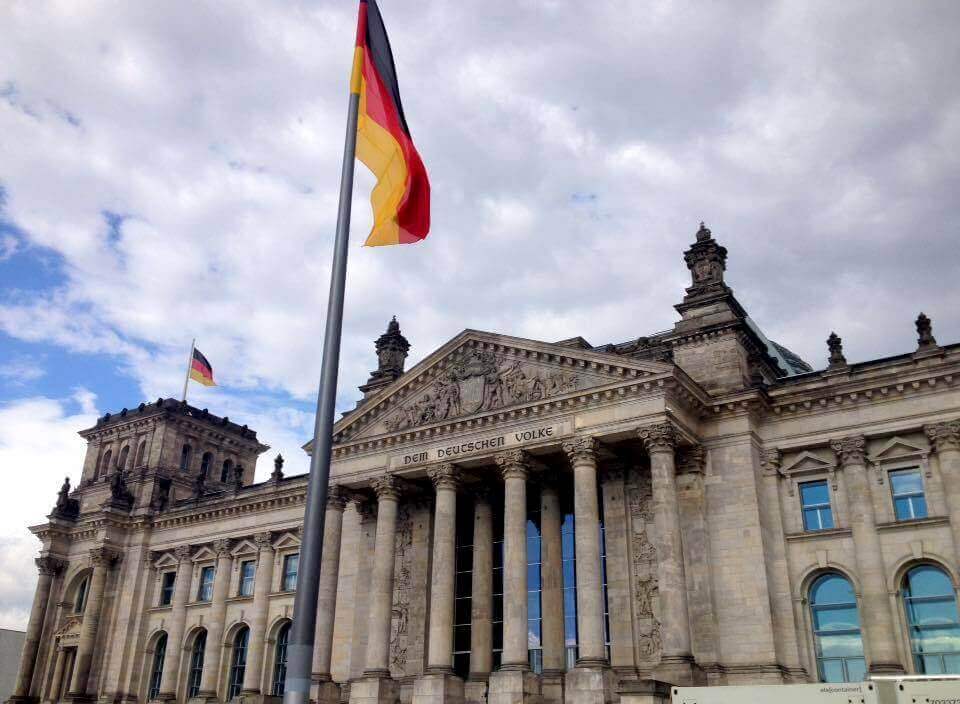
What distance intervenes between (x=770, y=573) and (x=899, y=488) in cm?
559

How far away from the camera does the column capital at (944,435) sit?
31703 mm

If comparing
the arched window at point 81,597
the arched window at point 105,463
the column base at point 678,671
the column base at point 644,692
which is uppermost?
the arched window at point 105,463

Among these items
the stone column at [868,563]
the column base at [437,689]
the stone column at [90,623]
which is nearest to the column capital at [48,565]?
the stone column at [90,623]

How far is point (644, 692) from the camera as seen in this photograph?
92.8 feet

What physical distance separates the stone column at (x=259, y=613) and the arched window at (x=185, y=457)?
11.7 meters

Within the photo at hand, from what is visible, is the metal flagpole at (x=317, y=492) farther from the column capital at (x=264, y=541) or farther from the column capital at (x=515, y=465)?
the column capital at (x=264, y=541)

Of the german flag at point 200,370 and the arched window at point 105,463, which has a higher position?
the german flag at point 200,370

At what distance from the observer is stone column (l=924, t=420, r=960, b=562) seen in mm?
30844

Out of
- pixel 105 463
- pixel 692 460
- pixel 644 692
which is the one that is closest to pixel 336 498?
pixel 692 460

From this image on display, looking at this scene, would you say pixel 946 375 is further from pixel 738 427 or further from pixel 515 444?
pixel 515 444

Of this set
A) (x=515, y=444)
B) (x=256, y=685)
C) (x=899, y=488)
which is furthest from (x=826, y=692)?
(x=256, y=685)

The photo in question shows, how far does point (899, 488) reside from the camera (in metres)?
32.9

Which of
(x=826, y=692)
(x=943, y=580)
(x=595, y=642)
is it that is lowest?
(x=826, y=692)

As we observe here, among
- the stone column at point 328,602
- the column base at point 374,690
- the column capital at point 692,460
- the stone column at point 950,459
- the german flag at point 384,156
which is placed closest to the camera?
the german flag at point 384,156
